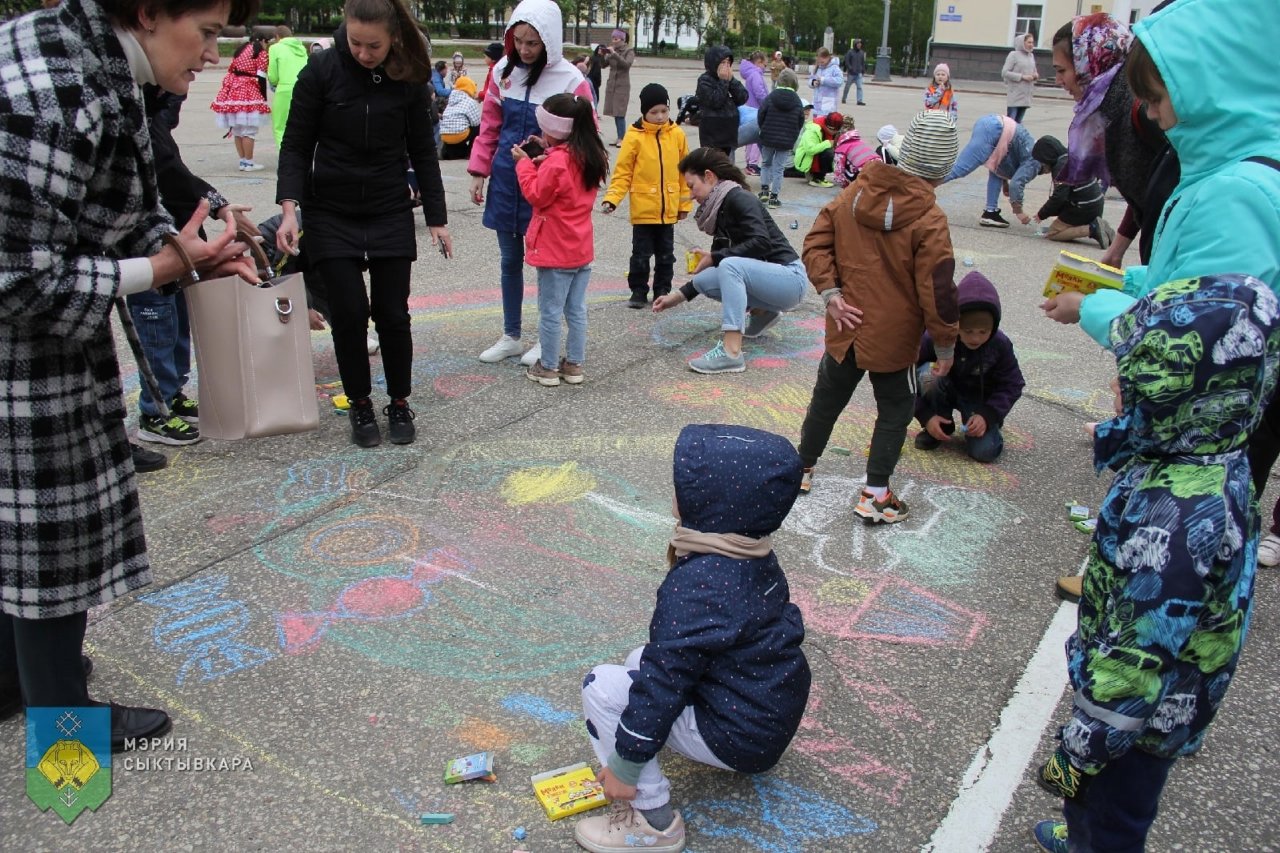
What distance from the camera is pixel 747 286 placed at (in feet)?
18.1

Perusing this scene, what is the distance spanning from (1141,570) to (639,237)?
16.3 ft

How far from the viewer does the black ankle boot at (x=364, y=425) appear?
429 centimetres

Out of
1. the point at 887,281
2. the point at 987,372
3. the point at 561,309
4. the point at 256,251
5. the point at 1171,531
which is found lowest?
the point at 987,372

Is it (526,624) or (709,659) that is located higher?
(709,659)

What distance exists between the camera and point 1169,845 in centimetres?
232

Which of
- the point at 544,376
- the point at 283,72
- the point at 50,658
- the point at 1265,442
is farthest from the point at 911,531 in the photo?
the point at 283,72

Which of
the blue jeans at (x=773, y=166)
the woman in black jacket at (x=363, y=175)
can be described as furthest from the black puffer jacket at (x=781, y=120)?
the woman in black jacket at (x=363, y=175)

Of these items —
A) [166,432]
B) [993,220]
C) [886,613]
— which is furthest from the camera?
[993,220]

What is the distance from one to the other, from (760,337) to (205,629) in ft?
12.6

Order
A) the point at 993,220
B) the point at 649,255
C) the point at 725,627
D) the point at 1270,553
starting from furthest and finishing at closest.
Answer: the point at 993,220 < the point at 649,255 < the point at 1270,553 < the point at 725,627

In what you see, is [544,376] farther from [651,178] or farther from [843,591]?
[843,591]

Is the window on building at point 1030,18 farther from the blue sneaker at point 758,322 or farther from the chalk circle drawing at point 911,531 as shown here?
the chalk circle drawing at point 911,531

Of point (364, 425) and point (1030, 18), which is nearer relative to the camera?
point (364, 425)

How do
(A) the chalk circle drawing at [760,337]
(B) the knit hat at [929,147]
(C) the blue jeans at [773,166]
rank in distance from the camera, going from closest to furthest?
(B) the knit hat at [929,147] → (A) the chalk circle drawing at [760,337] → (C) the blue jeans at [773,166]
